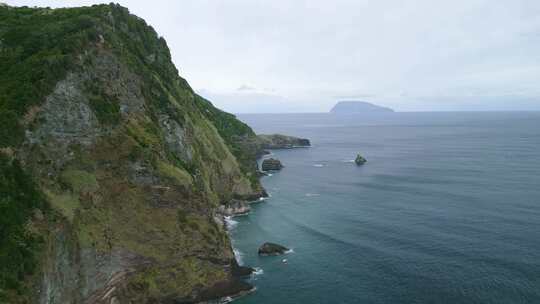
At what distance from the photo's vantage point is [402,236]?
7819 centimetres

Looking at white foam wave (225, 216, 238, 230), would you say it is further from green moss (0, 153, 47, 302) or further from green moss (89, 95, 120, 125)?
green moss (0, 153, 47, 302)

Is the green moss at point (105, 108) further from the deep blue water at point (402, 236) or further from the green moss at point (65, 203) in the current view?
the deep blue water at point (402, 236)

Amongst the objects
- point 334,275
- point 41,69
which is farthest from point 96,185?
point 334,275

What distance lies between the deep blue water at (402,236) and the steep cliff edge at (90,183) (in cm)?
1410

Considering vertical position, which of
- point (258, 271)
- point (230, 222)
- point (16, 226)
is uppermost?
point (16, 226)

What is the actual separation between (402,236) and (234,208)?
41.4 meters

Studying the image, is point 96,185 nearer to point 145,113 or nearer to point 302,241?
point 145,113

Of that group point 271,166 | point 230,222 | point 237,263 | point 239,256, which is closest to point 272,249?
point 239,256

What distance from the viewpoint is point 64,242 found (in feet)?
150

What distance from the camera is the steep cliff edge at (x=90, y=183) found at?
43.4m

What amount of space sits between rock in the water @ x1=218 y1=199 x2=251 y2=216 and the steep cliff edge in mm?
32119

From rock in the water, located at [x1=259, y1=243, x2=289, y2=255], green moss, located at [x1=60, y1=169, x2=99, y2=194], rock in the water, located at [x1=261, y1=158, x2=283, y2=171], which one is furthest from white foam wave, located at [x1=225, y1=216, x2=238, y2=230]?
rock in the water, located at [x1=261, y1=158, x2=283, y2=171]

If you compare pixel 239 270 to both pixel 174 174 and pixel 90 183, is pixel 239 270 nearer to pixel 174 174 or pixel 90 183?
pixel 174 174

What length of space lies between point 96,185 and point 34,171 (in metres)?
7.53
